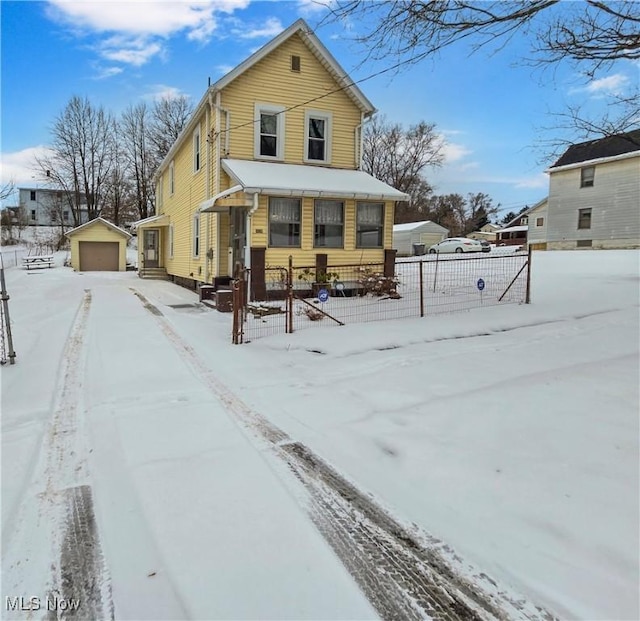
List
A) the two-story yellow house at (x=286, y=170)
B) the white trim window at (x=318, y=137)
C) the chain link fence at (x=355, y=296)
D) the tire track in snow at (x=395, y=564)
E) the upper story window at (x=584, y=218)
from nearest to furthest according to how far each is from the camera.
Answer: the tire track in snow at (x=395, y=564)
the chain link fence at (x=355, y=296)
the two-story yellow house at (x=286, y=170)
the white trim window at (x=318, y=137)
the upper story window at (x=584, y=218)

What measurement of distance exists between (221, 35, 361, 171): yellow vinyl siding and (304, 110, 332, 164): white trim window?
0.45ft

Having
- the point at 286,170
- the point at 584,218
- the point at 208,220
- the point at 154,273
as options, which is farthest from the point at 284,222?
the point at 584,218

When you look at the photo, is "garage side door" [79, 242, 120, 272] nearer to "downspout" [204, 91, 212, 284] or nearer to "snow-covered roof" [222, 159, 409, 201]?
"downspout" [204, 91, 212, 284]

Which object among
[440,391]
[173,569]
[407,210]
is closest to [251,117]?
[440,391]

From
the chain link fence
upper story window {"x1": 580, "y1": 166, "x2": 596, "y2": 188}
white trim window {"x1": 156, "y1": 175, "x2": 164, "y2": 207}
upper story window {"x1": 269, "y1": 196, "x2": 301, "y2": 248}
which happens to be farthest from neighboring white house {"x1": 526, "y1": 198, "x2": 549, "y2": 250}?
upper story window {"x1": 269, "y1": 196, "x2": 301, "y2": 248}

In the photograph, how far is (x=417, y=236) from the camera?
41.1 metres

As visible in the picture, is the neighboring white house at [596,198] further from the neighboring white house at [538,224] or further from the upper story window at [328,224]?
the upper story window at [328,224]

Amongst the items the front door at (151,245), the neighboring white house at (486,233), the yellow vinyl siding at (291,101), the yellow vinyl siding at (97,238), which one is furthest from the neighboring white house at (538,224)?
the yellow vinyl siding at (97,238)

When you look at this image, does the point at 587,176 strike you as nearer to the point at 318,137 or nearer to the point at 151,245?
the point at 318,137

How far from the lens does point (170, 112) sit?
39.1m

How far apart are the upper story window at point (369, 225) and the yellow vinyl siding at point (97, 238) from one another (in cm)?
1886

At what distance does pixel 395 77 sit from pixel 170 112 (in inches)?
1460

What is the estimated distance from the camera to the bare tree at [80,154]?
38469 mm

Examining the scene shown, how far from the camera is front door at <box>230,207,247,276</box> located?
12117 millimetres
